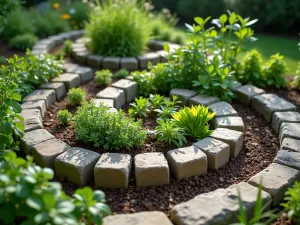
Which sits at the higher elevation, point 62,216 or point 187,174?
point 62,216

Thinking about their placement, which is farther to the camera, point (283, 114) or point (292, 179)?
point (283, 114)

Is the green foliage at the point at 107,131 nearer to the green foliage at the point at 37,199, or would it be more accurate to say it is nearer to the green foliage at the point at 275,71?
the green foliage at the point at 37,199

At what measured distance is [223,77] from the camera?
398 cm

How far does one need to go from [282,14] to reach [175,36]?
3.21 meters

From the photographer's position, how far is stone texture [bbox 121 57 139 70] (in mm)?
5355

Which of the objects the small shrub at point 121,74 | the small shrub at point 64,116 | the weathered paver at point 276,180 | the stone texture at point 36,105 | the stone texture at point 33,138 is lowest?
the weathered paver at point 276,180

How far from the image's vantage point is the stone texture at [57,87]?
4.24m

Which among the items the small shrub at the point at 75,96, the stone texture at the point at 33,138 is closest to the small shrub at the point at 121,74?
the small shrub at the point at 75,96

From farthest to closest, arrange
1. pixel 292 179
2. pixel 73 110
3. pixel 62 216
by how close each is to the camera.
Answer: pixel 73 110
pixel 292 179
pixel 62 216

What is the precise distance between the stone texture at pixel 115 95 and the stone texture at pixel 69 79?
0.55m

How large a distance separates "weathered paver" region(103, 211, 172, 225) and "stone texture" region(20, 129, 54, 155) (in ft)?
3.66

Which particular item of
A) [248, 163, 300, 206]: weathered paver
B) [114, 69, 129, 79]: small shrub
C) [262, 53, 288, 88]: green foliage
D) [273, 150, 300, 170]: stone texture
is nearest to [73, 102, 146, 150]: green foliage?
[248, 163, 300, 206]: weathered paver

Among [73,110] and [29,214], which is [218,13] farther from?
[29,214]

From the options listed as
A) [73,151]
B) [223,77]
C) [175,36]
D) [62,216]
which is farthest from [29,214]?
[175,36]
